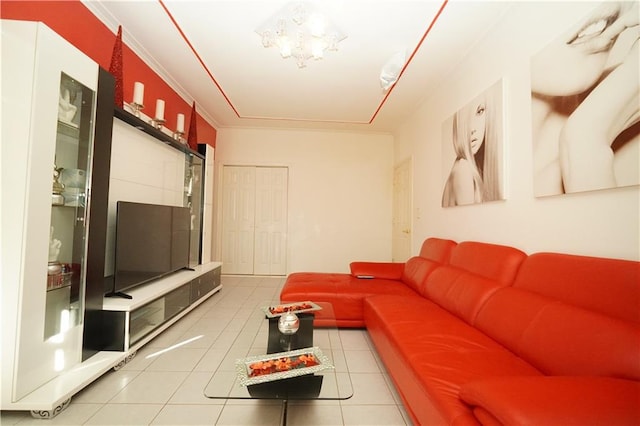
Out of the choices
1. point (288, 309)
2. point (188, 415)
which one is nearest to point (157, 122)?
point (288, 309)

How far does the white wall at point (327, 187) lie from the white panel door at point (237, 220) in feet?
0.50

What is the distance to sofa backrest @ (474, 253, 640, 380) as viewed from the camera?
3.34ft

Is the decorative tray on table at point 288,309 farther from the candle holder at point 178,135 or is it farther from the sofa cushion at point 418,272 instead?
the candle holder at point 178,135

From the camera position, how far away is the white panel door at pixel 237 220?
5219mm

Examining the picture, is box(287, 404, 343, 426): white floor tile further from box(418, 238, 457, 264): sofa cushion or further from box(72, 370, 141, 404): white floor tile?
box(418, 238, 457, 264): sofa cushion

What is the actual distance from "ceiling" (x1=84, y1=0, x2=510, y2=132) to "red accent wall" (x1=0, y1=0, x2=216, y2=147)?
0.10 metres

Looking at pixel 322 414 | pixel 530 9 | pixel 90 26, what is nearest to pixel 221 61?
pixel 90 26

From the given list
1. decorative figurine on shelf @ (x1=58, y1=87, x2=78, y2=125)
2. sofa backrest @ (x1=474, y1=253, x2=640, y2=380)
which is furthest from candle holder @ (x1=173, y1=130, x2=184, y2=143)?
sofa backrest @ (x1=474, y1=253, x2=640, y2=380)

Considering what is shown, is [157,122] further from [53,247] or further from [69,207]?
[53,247]

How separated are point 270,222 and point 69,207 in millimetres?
3537

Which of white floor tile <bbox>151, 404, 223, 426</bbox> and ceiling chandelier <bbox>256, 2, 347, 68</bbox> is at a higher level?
ceiling chandelier <bbox>256, 2, 347, 68</bbox>

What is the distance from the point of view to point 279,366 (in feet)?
4.25

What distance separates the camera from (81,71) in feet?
5.76

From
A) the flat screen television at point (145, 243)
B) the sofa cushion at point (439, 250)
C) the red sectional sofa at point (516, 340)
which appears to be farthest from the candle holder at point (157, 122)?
the sofa cushion at point (439, 250)
